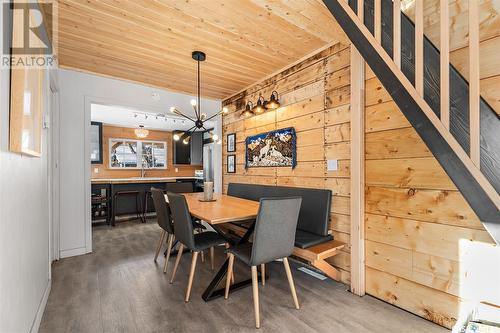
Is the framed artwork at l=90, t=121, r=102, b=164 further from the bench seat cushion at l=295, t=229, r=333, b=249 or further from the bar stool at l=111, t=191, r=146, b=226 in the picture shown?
the bench seat cushion at l=295, t=229, r=333, b=249

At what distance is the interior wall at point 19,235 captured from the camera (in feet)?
3.67

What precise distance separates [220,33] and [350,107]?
1522 mm

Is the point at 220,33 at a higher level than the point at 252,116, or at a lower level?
higher

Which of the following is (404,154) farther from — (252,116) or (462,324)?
(252,116)

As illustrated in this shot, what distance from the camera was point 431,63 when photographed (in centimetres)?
146

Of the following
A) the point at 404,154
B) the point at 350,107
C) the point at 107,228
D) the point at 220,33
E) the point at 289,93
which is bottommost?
the point at 107,228

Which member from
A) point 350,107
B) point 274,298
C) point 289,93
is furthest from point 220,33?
point 274,298

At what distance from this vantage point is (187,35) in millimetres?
2500

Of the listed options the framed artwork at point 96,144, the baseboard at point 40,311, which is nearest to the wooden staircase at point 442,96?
the baseboard at point 40,311

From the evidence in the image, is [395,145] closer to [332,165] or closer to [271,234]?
[332,165]

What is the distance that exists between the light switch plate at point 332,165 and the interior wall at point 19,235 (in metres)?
2.52

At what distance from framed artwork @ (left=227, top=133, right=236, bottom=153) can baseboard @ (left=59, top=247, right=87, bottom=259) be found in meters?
2.65

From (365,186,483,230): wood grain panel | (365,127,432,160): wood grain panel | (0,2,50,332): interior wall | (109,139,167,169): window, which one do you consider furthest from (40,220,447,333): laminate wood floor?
(109,139,167,169): window

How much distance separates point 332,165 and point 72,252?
3.54m
